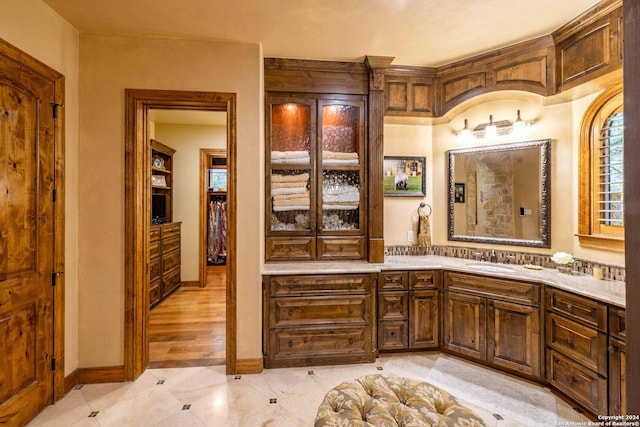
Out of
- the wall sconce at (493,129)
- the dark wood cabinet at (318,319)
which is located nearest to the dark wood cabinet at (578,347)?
the dark wood cabinet at (318,319)

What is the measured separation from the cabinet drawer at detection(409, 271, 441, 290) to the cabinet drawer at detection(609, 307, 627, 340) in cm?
130

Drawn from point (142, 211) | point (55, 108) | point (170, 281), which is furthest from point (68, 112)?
point (170, 281)

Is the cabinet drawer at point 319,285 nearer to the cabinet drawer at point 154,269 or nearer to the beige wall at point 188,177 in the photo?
the cabinet drawer at point 154,269

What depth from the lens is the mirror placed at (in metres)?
3.05

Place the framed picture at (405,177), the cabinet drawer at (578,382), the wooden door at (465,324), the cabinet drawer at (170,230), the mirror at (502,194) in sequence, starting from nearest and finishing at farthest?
the cabinet drawer at (578,382)
the wooden door at (465,324)
the mirror at (502,194)
the framed picture at (405,177)
the cabinet drawer at (170,230)

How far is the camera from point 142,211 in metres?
2.81

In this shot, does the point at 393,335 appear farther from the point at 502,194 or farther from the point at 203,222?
the point at 203,222

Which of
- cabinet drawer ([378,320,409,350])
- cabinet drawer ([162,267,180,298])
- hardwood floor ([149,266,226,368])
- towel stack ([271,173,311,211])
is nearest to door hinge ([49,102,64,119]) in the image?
towel stack ([271,173,311,211])

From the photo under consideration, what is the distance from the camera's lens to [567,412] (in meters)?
2.25

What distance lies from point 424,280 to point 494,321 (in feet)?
2.22

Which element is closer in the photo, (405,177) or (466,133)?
(466,133)

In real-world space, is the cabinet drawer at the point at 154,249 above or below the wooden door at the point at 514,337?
above

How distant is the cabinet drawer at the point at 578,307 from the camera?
2.07 meters

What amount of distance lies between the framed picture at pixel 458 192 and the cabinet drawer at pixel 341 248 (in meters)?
1.23
